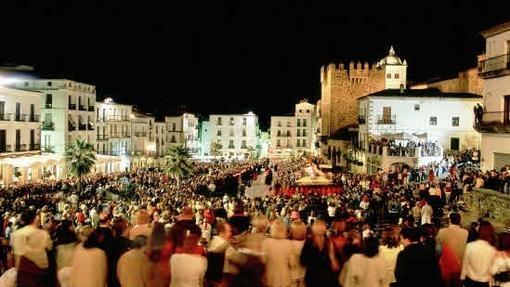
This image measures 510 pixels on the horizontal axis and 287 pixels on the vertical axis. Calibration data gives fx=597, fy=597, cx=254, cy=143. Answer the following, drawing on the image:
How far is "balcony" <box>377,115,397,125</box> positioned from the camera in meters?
46.0

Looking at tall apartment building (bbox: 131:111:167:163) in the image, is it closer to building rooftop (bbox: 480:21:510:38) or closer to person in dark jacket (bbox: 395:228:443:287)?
building rooftop (bbox: 480:21:510:38)

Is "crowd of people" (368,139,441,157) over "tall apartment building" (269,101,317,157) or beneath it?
beneath

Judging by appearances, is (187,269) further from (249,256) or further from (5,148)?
(5,148)

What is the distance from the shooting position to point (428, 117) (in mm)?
45344

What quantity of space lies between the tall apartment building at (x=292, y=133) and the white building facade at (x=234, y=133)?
3.78 meters

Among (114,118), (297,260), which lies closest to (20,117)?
(114,118)

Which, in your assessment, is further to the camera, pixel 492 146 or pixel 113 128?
pixel 113 128

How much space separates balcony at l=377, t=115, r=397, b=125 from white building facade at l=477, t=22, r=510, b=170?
17.8 metres

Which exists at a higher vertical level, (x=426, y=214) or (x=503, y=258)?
(x=503, y=258)

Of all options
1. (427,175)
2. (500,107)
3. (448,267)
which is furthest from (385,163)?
(448,267)

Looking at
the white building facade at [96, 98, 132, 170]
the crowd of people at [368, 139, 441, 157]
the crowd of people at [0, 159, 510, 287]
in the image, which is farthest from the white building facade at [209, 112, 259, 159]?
the crowd of people at [0, 159, 510, 287]

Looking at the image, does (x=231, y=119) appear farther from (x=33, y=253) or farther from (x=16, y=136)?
(x=33, y=253)

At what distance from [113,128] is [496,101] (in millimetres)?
48344

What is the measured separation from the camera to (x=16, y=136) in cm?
4312
